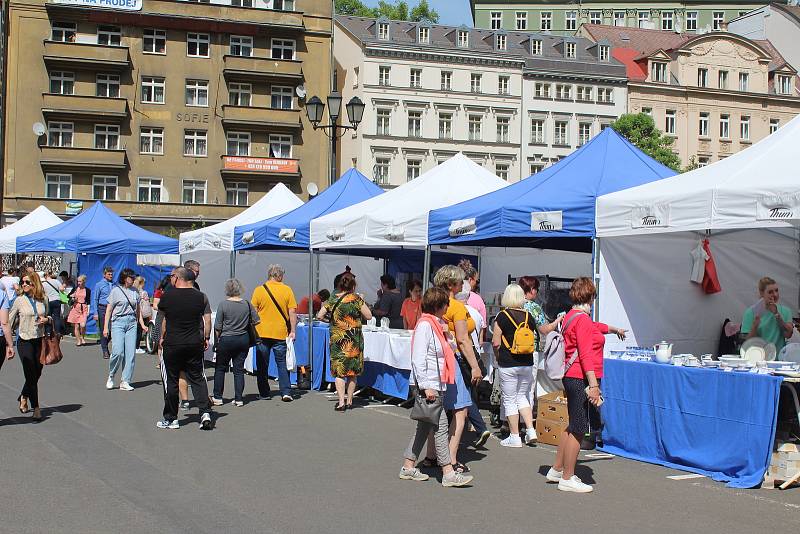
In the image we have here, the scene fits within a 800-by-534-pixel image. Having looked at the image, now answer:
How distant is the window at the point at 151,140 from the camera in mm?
55312

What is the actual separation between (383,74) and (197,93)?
38.3ft

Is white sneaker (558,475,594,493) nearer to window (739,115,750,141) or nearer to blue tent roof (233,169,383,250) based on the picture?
blue tent roof (233,169,383,250)

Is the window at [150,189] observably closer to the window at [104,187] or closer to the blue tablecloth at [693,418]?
the window at [104,187]

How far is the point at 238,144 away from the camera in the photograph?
56.8 metres

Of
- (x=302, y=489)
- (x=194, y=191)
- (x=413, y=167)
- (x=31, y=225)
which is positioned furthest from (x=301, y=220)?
(x=413, y=167)

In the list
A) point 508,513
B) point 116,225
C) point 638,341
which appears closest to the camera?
point 508,513

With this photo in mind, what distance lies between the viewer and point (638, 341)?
457 inches

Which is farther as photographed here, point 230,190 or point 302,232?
point 230,190

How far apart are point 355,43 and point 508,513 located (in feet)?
187

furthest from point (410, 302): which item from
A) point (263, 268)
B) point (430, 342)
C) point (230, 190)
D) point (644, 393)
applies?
point (230, 190)

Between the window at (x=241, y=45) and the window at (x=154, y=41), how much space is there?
3668 mm

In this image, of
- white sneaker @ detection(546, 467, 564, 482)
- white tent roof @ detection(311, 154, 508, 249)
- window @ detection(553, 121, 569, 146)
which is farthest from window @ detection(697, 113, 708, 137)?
white sneaker @ detection(546, 467, 564, 482)

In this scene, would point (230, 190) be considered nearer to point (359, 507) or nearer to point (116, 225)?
point (116, 225)

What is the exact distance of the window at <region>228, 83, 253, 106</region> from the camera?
56.5 metres
